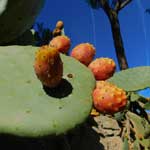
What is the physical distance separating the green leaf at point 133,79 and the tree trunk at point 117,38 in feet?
19.6

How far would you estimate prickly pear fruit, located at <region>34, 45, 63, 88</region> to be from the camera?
1124 millimetres

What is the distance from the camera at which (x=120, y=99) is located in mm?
1200

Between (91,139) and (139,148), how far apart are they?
230 millimetres

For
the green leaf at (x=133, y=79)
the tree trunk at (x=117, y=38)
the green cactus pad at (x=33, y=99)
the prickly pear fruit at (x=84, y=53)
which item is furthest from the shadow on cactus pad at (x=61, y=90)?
the tree trunk at (x=117, y=38)

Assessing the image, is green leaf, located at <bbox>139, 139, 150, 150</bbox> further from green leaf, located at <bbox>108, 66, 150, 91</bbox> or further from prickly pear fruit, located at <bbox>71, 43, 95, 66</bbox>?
prickly pear fruit, located at <bbox>71, 43, 95, 66</bbox>

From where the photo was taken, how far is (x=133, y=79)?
131 cm

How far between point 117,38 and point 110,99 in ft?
22.1

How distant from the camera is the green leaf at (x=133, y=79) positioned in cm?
128

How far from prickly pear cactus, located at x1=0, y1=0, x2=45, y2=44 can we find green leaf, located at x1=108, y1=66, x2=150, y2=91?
13.2 inches

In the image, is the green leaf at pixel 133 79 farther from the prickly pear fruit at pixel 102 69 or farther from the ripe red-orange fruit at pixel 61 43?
the ripe red-orange fruit at pixel 61 43

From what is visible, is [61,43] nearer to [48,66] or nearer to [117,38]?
[48,66]

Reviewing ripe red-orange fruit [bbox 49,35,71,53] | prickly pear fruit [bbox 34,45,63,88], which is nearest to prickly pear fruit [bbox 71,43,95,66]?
ripe red-orange fruit [bbox 49,35,71,53]

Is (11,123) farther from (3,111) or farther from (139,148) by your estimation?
(139,148)

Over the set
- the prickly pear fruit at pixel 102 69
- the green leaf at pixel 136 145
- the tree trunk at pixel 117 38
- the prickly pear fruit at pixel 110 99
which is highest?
the tree trunk at pixel 117 38
